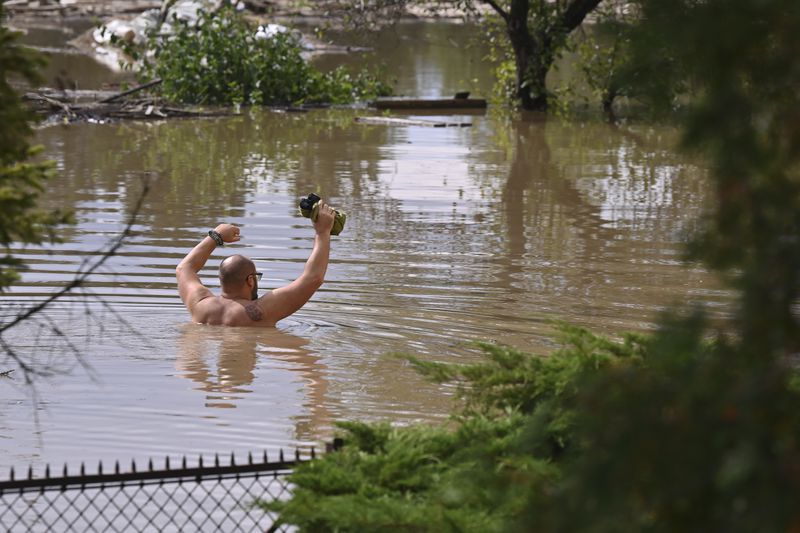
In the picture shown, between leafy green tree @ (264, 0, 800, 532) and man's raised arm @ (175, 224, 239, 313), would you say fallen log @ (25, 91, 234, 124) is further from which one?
leafy green tree @ (264, 0, 800, 532)

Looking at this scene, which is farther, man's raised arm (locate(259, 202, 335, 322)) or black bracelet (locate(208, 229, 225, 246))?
black bracelet (locate(208, 229, 225, 246))

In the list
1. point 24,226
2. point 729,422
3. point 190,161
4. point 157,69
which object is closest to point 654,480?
point 729,422

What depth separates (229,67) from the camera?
2519 cm

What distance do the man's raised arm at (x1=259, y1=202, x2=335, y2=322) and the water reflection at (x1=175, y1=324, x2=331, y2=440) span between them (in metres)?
0.18

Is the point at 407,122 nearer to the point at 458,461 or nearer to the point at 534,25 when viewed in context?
the point at 534,25

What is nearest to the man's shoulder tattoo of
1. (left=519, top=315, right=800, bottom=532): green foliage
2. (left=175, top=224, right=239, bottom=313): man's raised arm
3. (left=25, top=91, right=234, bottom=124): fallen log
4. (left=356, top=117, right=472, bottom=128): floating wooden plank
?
(left=175, top=224, right=239, bottom=313): man's raised arm

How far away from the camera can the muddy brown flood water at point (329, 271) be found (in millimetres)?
7883

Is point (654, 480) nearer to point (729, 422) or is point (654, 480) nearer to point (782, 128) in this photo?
point (729, 422)

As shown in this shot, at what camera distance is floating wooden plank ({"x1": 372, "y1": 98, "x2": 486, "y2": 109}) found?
1020 inches

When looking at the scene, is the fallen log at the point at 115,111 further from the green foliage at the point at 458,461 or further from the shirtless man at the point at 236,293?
the green foliage at the point at 458,461

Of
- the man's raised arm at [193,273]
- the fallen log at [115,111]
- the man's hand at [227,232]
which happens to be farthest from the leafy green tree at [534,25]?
the man's hand at [227,232]

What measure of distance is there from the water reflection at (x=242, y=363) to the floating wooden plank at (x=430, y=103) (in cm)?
1632

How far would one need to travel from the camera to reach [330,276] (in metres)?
11.8

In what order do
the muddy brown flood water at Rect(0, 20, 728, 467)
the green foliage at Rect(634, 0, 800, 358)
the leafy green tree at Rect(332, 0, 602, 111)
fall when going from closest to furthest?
the green foliage at Rect(634, 0, 800, 358) → the muddy brown flood water at Rect(0, 20, 728, 467) → the leafy green tree at Rect(332, 0, 602, 111)
